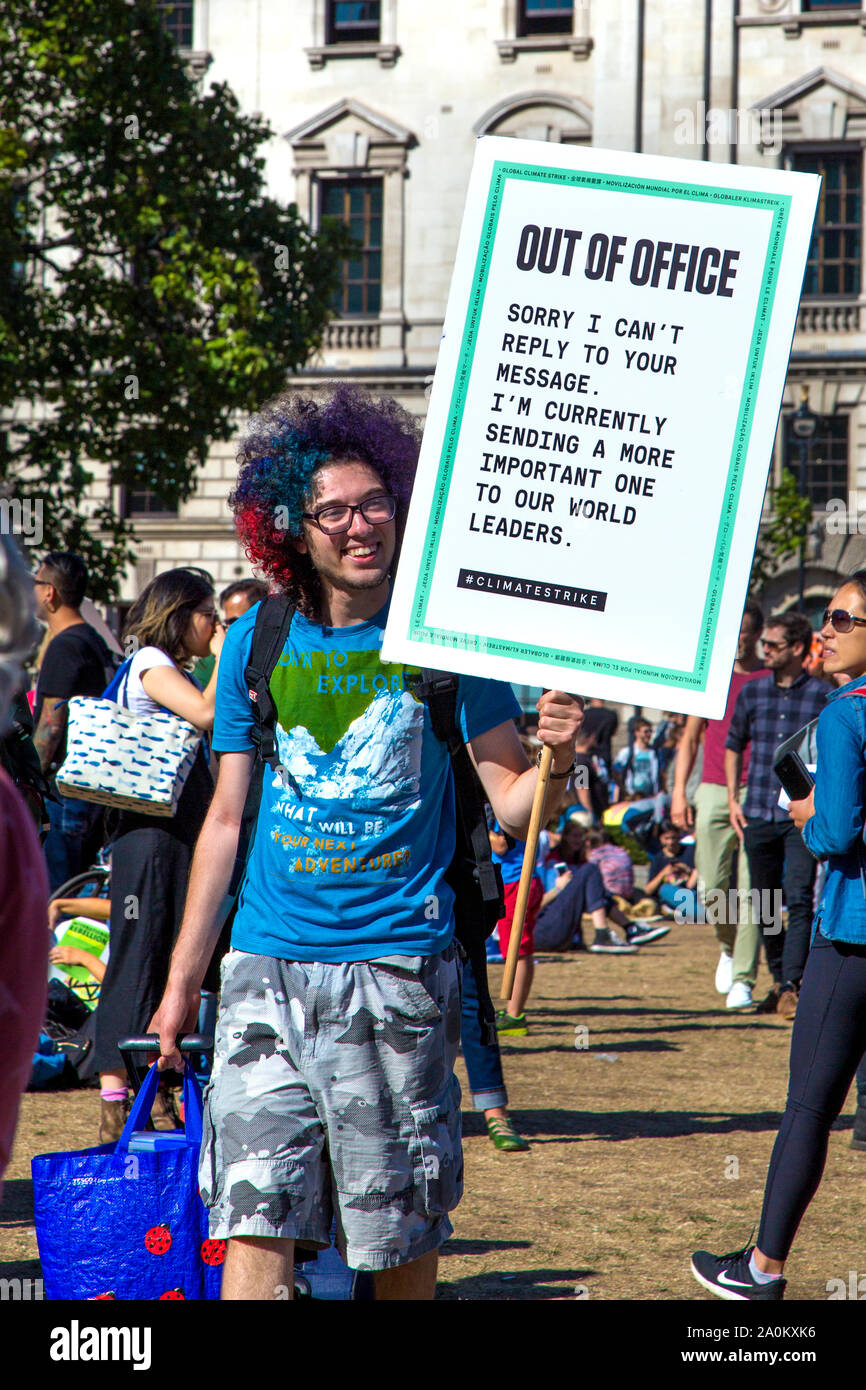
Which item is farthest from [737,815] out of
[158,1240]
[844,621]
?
[158,1240]

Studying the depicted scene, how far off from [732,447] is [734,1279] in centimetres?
241

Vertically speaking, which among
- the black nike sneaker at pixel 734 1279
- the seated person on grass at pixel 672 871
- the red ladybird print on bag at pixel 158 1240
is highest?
the red ladybird print on bag at pixel 158 1240

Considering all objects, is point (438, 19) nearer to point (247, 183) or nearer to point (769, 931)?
point (247, 183)

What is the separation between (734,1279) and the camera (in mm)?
4312

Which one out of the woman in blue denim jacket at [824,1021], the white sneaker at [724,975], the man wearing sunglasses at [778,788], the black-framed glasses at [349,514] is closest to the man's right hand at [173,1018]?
the black-framed glasses at [349,514]

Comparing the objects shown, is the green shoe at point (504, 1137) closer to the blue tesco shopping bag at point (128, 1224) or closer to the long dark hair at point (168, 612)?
the long dark hair at point (168, 612)

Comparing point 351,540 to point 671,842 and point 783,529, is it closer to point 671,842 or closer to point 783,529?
point 671,842

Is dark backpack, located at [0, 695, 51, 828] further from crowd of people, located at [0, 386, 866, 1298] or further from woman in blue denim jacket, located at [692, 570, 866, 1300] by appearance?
woman in blue denim jacket, located at [692, 570, 866, 1300]

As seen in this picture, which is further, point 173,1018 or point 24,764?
point 24,764

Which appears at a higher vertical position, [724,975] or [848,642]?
[848,642]

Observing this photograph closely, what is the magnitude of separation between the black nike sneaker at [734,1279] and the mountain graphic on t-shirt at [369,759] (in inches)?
75.2

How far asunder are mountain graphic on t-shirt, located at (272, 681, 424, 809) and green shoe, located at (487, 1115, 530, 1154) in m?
3.52

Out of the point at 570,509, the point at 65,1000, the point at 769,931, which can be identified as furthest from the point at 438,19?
the point at 570,509

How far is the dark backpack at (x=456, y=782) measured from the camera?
319cm
